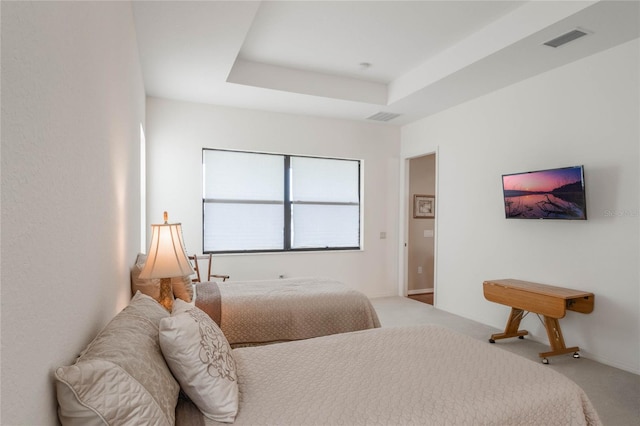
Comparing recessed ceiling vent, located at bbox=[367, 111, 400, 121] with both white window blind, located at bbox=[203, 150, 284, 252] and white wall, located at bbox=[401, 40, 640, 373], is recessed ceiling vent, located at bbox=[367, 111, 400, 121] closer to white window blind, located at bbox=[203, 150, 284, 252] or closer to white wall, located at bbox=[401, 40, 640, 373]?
white wall, located at bbox=[401, 40, 640, 373]

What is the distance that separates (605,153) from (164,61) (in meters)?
4.02

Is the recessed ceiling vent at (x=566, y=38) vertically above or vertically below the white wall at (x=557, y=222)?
above

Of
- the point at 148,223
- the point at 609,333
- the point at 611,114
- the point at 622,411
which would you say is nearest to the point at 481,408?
the point at 622,411

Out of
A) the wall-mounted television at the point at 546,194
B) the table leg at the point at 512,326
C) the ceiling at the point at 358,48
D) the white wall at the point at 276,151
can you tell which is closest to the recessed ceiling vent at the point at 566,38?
the ceiling at the point at 358,48

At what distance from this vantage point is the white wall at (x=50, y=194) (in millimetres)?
675

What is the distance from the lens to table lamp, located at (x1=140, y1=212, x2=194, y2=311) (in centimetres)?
219

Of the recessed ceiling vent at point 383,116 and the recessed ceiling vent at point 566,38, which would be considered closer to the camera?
the recessed ceiling vent at point 566,38

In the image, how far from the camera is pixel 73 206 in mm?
1104

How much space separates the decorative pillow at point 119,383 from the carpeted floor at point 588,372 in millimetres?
1443

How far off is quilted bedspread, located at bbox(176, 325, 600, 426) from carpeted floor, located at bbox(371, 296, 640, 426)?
0.52ft

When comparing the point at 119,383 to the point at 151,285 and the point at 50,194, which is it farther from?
the point at 151,285

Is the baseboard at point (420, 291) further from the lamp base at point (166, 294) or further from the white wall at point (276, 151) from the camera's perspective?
the lamp base at point (166, 294)

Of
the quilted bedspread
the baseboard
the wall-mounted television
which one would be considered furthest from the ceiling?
the baseboard

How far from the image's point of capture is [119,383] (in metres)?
1.01
